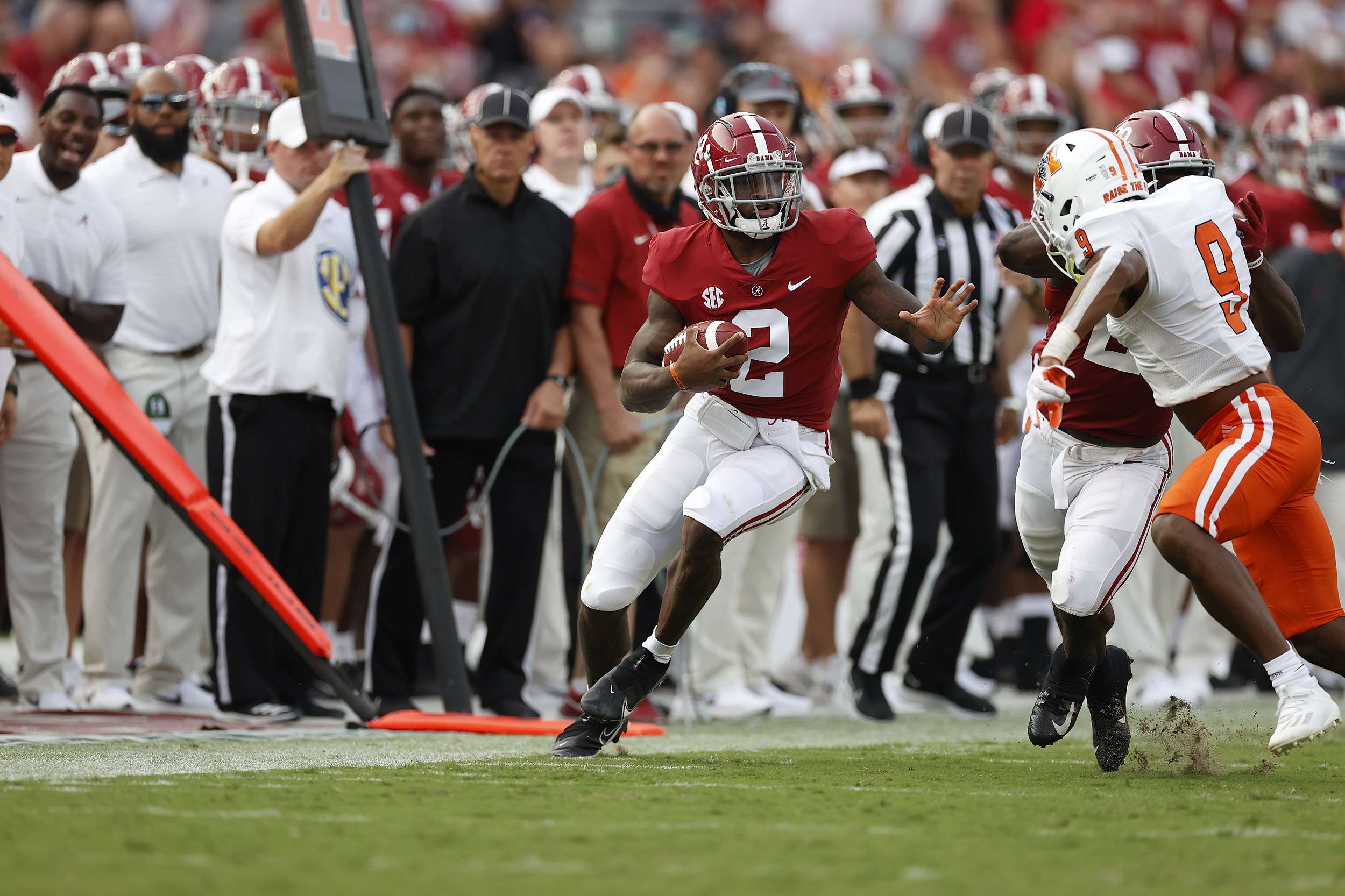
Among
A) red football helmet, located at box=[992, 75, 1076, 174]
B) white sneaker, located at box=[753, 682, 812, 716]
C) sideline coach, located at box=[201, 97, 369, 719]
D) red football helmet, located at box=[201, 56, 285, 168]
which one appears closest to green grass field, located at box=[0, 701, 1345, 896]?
sideline coach, located at box=[201, 97, 369, 719]

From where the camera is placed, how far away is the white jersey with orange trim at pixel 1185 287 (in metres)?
→ 4.68

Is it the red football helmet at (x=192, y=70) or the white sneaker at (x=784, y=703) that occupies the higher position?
the red football helmet at (x=192, y=70)

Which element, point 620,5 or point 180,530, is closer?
point 180,530

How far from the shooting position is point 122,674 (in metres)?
6.61

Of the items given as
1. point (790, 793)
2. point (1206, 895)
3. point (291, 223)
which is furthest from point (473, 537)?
point (1206, 895)

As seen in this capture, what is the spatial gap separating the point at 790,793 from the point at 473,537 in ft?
12.8

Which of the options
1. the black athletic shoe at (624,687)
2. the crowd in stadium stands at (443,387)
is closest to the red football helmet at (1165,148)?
the crowd in stadium stands at (443,387)

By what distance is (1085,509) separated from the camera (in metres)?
5.00

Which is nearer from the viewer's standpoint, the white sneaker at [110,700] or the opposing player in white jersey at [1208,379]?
the opposing player in white jersey at [1208,379]

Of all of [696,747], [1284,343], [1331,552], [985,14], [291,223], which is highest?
[985,14]

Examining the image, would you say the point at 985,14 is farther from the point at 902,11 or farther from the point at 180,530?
the point at 180,530

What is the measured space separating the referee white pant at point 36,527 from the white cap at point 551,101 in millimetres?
2614

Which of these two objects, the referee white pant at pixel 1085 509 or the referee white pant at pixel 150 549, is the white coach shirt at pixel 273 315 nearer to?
the referee white pant at pixel 150 549

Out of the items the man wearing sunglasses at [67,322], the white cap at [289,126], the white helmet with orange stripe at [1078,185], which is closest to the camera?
the white helmet with orange stripe at [1078,185]
